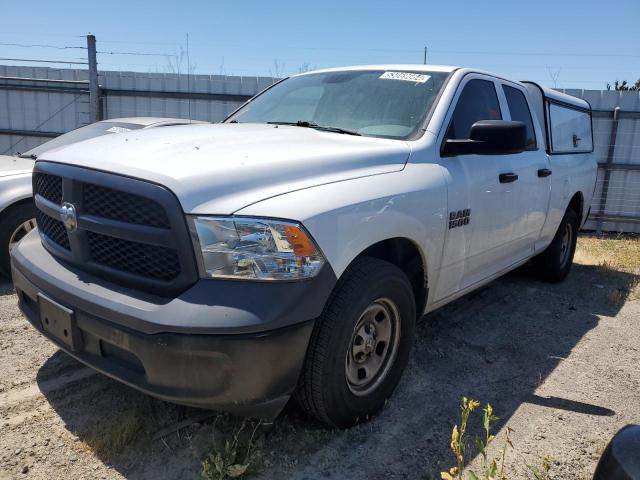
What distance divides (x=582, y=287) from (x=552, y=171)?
173cm

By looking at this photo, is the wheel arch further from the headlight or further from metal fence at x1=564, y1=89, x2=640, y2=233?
metal fence at x1=564, y1=89, x2=640, y2=233

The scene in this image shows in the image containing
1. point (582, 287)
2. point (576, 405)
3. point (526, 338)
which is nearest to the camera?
point (576, 405)

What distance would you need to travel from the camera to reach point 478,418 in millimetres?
2908

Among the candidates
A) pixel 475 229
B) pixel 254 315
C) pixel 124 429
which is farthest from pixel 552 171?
pixel 124 429

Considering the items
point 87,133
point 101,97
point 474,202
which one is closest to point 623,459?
point 474,202

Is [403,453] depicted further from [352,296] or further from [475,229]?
[475,229]

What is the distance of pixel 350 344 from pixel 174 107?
855cm

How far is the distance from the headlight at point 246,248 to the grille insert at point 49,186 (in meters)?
0.95

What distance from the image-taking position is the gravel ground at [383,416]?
244 cm

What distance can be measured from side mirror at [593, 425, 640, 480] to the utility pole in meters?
9.72

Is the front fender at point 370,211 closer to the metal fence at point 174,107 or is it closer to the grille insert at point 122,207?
the grille insert at point 122,207

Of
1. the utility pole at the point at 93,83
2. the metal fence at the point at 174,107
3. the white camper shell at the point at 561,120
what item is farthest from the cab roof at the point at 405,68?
the utility pole at the point at 93,83

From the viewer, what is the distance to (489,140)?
310cm

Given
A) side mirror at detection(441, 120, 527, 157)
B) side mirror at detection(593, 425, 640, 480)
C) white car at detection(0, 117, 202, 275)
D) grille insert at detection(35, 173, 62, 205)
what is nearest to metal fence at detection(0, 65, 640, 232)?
white car at detection(0, 117, 202, 275)
